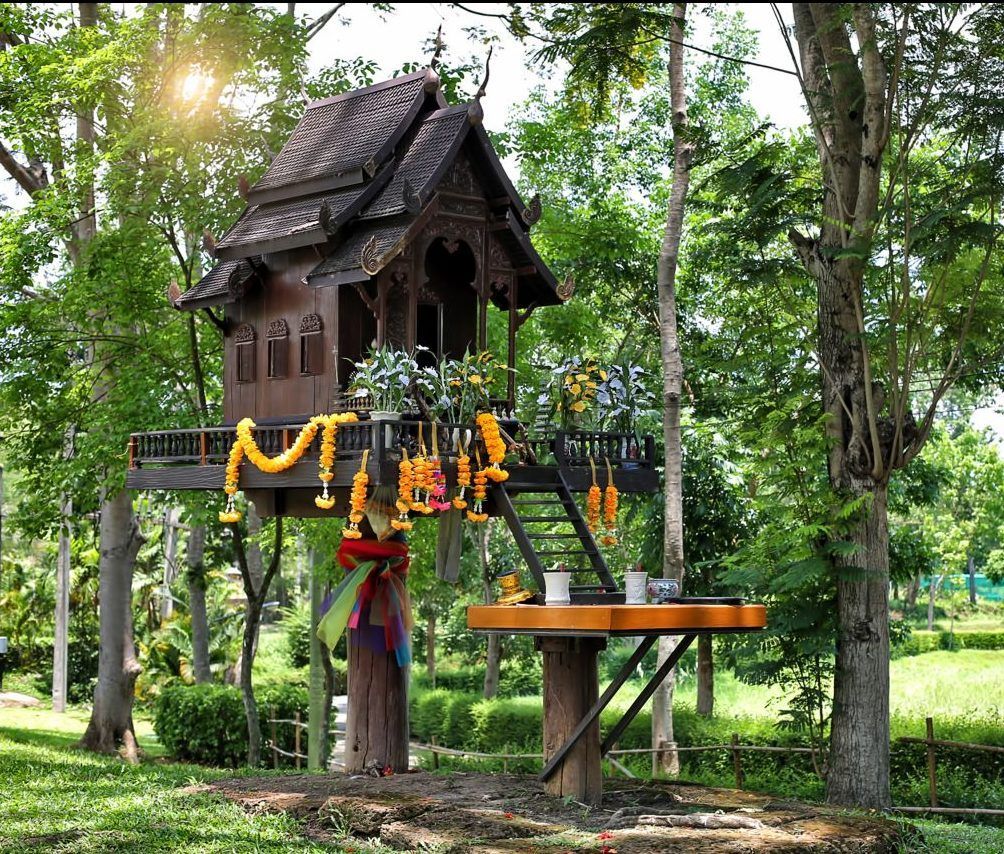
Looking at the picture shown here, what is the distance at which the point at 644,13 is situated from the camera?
13500mm

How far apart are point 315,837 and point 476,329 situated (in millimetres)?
4887

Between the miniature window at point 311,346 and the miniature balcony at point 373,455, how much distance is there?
0.49m

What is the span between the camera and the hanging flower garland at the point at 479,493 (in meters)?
10.2

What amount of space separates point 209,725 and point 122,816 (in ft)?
41.4

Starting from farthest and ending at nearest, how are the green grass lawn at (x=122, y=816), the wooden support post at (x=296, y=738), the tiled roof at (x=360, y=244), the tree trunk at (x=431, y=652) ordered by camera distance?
the tree trunk at (x=431, y=652), the wooden support post at (x=296, y=738), the tiled roof at (x=360, y=244), the green grass lawn at (x=122, y=816)

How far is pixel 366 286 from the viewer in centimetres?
1102

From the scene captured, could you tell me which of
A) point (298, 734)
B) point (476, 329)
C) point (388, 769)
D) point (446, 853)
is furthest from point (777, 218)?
point (298, 734)

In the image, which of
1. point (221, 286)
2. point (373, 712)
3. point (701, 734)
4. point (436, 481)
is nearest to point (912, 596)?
point (701, 734)

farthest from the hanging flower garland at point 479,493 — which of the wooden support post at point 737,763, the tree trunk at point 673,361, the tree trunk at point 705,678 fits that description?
the tree trunk at point 705,678

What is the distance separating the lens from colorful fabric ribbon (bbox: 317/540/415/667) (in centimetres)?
1172

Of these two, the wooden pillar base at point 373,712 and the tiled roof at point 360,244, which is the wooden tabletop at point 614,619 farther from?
the tiled roof at point 360,244

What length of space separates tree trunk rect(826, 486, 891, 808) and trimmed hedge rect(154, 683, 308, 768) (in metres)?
11.2

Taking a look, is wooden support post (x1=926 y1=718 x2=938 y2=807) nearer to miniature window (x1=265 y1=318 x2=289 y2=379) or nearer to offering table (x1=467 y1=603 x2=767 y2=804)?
offering table (x1=467 y1=603 x2=767 y2=804)

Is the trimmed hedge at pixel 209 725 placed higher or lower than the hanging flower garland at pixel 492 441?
lower
